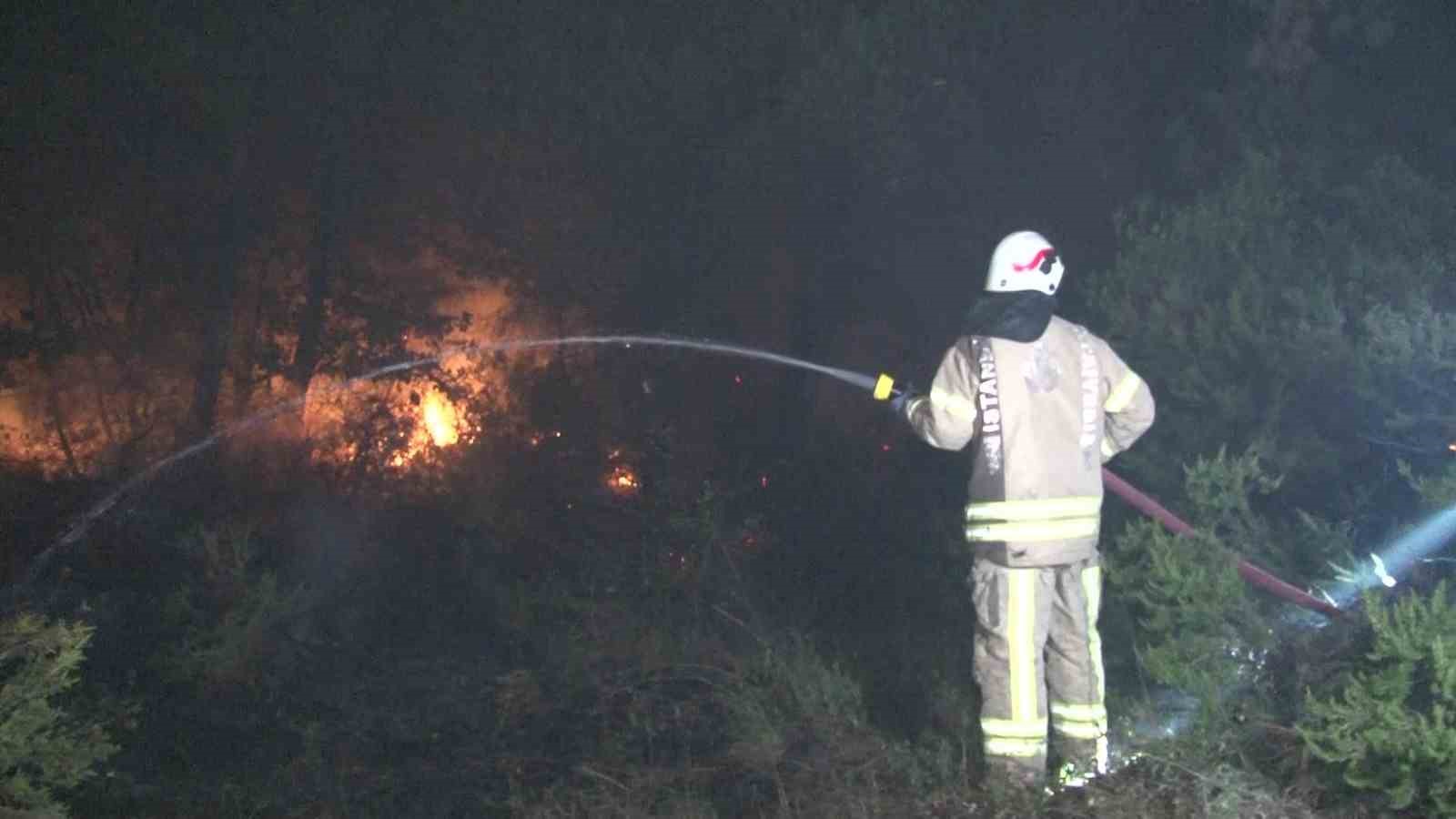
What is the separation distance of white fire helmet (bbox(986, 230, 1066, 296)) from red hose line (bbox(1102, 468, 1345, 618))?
33.2 inches

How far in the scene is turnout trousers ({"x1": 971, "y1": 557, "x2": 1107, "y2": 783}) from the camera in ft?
16.8

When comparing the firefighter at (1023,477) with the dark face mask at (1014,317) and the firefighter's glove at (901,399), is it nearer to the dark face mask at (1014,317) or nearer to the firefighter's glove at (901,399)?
the dark face mask at (1014,317)

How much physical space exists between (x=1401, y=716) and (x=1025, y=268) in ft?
5.75

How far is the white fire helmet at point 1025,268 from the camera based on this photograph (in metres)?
5.15

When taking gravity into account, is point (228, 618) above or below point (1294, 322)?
below

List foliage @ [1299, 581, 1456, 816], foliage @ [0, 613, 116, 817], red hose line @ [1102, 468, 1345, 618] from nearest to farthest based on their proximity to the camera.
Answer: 1. foliage @ [1299, 581, 1456, 816]
2. foliage @ [0, 613, 116, 817]
3. red hose line @ [1102, 468, 1345, 618]

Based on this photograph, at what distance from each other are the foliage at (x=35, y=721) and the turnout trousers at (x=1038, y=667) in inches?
110

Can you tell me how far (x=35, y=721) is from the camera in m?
4.63

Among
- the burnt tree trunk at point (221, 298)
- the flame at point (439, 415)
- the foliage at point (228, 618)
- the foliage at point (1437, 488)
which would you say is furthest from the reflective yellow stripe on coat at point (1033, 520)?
the burnt tree trunk at point (221, 298)

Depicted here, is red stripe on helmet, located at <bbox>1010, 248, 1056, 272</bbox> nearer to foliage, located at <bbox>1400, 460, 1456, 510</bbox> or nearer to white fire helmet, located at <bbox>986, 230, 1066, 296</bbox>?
white fire helmet, located at <bbox>986, 230, 1066, 296</bbox>

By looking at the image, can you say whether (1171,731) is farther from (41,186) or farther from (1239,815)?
(41,186)

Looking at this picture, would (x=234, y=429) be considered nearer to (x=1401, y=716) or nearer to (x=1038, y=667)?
(x=1038, y=667)

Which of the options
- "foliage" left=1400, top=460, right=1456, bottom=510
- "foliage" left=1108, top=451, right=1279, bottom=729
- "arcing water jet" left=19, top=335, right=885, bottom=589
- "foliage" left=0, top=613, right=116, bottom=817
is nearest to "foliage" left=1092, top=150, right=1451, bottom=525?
"foliage" left=1400, top=460, right=1456, bottom=510

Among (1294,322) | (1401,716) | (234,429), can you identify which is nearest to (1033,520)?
(1401,716)
